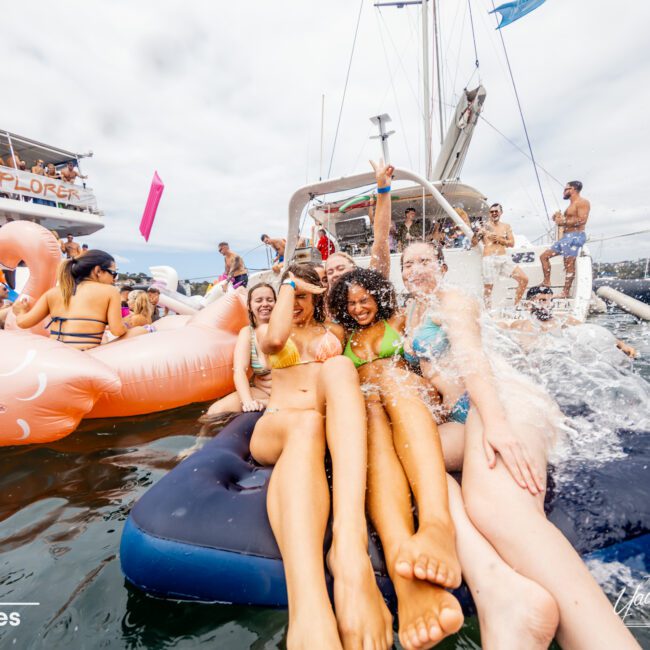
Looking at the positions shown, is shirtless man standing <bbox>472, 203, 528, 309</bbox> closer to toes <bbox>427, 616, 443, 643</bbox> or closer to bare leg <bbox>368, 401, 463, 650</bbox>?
bare leg <bbox>368, 401, 463, 650</bbox>

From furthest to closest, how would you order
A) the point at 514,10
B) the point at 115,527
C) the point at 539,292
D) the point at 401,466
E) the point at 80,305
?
the point at 514,10 < the point at 539,292 < the point at 80,305 < the point at 115,527 < the point at 401,466

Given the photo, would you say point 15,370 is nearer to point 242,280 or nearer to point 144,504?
point 144,504

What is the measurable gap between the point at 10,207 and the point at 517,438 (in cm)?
1950

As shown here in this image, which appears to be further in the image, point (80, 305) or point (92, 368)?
point (80, 305)

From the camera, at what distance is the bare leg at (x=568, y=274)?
5.91 metres

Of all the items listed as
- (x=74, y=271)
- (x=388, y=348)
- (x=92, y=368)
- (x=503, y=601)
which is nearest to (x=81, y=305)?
(x=74, y=271)

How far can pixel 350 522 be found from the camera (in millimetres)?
1221

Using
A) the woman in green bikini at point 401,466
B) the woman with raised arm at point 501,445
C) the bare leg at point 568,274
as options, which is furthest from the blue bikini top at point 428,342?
the bare leg at point 568,274

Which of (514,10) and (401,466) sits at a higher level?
(514,10)

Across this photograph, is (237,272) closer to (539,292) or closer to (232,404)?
(232,404)

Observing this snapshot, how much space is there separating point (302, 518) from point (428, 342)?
1095 mm

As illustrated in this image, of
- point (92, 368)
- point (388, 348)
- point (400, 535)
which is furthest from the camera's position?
point (92, 368)

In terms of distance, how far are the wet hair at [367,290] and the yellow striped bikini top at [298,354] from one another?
242 millimetres

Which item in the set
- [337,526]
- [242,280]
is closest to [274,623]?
[337,526]
